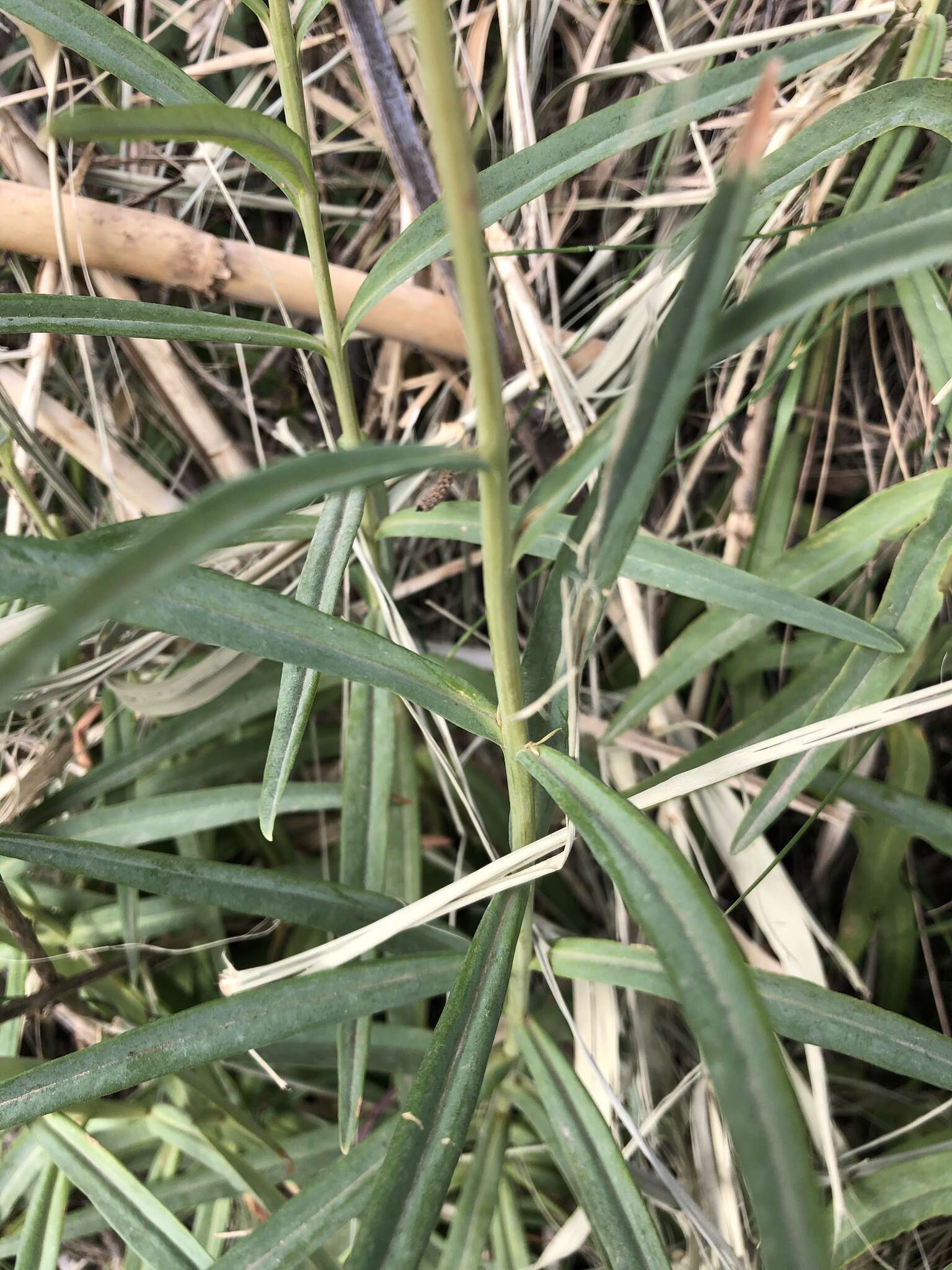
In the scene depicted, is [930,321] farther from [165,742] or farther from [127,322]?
[165,742]

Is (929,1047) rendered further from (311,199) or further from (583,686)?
(311,199)

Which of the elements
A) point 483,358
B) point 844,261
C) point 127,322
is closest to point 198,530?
point 483,358

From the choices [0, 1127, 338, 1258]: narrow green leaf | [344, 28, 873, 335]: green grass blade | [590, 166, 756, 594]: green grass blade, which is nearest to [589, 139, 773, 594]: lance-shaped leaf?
[590, 166, 756, 594]: green grass blade

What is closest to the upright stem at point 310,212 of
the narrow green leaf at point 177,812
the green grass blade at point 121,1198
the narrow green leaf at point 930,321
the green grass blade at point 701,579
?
the green grass blade at point 701,579

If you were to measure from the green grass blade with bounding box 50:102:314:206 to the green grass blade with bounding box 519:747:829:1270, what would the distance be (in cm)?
31

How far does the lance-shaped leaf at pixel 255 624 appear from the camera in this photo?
0.36 meters

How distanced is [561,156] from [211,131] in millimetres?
250

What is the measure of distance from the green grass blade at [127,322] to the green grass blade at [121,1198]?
567 millimetres

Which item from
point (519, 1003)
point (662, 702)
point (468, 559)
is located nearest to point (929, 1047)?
point (519, 1003)

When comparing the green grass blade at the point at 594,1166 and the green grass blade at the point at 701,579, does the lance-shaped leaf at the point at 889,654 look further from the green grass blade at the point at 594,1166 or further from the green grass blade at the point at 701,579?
the green grass blade at the point at 594,1166

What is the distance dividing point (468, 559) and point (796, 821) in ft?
1.44

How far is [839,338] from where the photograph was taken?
783 millimetres

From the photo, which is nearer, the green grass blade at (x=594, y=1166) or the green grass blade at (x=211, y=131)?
the green grass blade at (x=211, y=131)

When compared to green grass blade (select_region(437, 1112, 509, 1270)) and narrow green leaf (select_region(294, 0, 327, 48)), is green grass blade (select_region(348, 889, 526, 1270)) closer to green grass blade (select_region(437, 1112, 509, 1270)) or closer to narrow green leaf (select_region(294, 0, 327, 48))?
green grass blade (select_region(437, 1112, 509, 1270))
